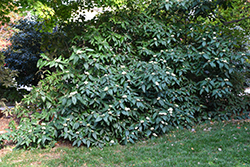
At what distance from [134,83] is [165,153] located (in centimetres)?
142

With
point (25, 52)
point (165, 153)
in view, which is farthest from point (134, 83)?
point (25, 52)

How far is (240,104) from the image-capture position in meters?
5.01

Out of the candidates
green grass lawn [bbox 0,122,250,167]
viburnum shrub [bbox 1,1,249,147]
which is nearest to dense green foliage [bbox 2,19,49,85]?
viburnum shrub [bbox 1,1,249,147]

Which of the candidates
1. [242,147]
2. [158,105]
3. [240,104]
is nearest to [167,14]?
[158,105]

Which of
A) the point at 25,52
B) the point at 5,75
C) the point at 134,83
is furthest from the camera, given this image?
the point at 25,52

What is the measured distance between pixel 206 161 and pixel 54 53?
12.1ft

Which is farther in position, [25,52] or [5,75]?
[25,52]

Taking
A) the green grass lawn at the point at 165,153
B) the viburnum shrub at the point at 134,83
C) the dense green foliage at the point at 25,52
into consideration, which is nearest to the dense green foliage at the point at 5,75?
the viburnum shrub at the point at 134,83

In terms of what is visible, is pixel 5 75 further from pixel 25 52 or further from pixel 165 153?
pixel 165 153

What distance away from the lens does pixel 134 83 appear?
410 centimetres

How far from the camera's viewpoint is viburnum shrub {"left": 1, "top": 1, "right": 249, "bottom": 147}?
12.8ft

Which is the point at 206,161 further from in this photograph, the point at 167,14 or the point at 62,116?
the point at 167,14

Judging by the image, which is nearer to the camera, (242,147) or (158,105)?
(242,147)

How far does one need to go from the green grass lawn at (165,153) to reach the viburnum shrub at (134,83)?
9.3 inches
